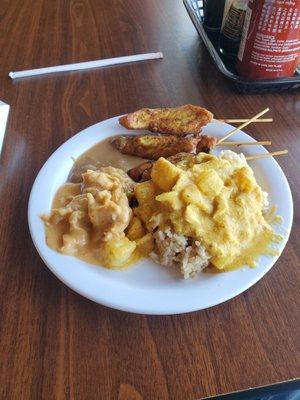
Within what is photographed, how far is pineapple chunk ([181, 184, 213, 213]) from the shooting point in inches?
37.3

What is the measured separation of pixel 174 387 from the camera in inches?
30.9

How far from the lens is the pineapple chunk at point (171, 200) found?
942 millimetres

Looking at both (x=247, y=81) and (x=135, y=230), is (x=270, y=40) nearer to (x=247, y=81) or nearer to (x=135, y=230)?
(x=247, y=81)

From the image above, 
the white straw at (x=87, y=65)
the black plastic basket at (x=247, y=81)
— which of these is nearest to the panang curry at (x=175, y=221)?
the black plastic basket at (x=247, y=81)

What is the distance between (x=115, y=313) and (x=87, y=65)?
127cm

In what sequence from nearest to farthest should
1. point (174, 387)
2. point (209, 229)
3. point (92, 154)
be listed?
point (174, 387) → point (209, 229) → point (92, 154)

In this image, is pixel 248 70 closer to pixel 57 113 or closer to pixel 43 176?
pixel 57 113

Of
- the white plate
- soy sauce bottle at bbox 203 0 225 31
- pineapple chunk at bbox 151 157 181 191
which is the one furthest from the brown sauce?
soy sauce bottle at bbox 203 0 225 31

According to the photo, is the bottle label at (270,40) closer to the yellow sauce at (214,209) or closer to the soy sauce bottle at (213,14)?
the soy sauce bottle at (213,14)

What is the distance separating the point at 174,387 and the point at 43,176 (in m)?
0.71

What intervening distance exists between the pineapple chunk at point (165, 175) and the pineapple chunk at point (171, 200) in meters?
0.04

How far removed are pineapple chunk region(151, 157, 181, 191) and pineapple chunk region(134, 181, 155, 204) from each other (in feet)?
0.08

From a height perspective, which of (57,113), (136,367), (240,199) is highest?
(240,199)

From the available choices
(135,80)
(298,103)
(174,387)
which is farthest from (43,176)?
(298,103)
